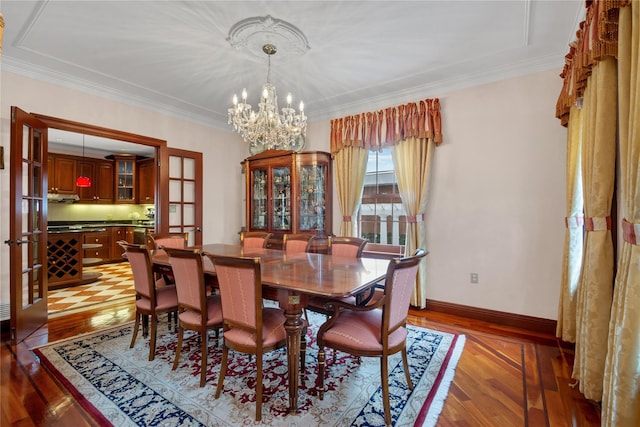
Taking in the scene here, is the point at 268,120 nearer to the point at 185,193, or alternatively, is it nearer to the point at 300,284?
the point at 300,284

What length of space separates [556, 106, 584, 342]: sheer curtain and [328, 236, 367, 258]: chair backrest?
5.66 feet

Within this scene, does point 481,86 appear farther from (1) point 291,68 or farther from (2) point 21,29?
(2) point 21,29

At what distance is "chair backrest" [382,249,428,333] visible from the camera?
5.52 ft

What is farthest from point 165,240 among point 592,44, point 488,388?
point 592,44

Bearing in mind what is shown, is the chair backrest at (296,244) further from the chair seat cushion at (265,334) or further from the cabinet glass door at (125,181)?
the cabinet glass door at (125,181)

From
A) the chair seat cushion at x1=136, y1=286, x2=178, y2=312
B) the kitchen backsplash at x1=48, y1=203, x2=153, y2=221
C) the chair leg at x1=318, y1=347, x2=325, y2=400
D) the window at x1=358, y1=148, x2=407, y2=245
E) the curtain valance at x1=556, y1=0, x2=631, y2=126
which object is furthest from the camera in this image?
the kitchen backsplash at x1=48, y1=203, x2=153, y2=221

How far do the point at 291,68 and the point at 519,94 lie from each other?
7.95 ft

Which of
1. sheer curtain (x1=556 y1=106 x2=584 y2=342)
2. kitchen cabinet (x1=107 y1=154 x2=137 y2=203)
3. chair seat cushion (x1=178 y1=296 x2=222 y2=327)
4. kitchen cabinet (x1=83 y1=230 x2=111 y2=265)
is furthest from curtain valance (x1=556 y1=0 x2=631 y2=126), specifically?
kitchen cabinet (x1=107 y1=154 x2=137 y2=203)

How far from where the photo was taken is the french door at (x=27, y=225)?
260cm

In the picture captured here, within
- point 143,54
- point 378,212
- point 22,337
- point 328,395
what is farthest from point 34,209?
point 378,212

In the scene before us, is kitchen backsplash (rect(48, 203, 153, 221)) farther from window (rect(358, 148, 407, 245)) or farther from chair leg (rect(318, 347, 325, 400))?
chair leg (rect(318, 347, 325, 400))

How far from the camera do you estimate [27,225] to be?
288 centimetres

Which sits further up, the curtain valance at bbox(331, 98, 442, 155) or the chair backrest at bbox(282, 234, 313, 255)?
the curtain valance at bbox(331, 98, 442, 155)

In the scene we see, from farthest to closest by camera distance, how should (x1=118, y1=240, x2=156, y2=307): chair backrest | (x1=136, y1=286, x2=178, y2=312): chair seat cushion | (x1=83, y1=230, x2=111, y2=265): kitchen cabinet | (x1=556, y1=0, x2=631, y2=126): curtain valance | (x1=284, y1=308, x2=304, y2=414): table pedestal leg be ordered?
(x1=83, y1=230, x2=111, y2=265): kitchen cabinet
(x1=136, y1=286, x2=178, y2=312): chair seat cushion
(x1=118, y1=240, x2=156, y2=307): chair backrest
(x1=284, y1=308, x2=304, y2=414): table pedestal leg
(x1=556, y1=0, x2=631, y2=126): curtain valance
